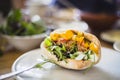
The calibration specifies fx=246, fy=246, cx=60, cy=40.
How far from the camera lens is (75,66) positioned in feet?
1.88

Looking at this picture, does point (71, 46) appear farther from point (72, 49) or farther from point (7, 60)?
point (7, 60)

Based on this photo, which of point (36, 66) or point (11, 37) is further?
point (11, 37)

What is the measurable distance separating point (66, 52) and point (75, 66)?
5 centimetres

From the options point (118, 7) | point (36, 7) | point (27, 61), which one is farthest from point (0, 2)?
point (27, 61)

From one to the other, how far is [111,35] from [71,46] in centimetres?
52

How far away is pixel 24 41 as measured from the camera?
0.90 meters

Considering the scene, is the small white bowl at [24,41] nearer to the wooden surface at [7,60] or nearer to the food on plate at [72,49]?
the wooden surface at [7,60]

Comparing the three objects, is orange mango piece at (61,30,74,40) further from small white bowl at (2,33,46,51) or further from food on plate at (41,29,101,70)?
small white bowl at (2,33,46,51)

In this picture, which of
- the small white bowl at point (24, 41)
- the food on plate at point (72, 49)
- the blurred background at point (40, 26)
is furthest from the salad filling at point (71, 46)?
the small white bowl at point (24, 41)

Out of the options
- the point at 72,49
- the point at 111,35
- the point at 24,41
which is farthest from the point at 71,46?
the point at 111,35

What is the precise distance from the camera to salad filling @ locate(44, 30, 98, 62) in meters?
0.59

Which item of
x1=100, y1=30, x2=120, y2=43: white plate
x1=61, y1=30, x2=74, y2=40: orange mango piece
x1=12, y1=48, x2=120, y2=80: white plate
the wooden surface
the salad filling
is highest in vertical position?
x1=100, y1=30, x2=120, y2=43: white plate

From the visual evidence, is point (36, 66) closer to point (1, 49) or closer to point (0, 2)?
point (1, 49)

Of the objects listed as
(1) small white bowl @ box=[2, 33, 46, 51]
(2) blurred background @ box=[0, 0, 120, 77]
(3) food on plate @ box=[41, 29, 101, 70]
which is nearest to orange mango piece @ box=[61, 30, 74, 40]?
(3) food on plate @ box=[41, 29, 101, 70]
